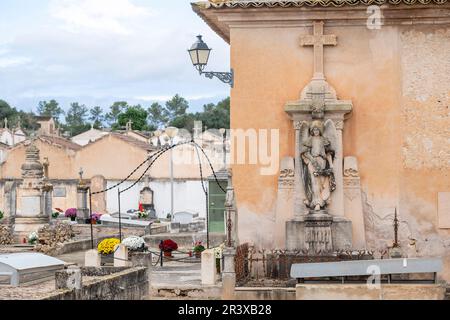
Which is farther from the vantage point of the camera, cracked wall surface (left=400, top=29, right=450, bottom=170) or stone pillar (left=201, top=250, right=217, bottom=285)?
stone pillar (left=201, top=250, right=217, bottom=285)

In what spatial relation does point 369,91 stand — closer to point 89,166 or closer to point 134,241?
point 134,241

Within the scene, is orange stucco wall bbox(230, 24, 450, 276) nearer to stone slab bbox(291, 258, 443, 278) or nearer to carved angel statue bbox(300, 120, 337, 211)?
carved angel statue bbox(300, 120, 337, 211)

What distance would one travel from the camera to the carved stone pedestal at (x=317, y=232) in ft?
55.5

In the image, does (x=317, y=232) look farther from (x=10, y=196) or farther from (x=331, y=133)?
(x=10, y=196)

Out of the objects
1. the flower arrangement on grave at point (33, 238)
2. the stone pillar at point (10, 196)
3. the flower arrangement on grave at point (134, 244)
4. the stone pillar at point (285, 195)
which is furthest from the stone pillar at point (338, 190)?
the stone pillar at point (10, 196)

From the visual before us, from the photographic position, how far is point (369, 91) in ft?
57.6

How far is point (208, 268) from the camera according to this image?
17.7m

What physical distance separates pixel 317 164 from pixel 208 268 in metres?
3.00

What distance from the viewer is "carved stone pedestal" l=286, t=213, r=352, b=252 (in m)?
16.9

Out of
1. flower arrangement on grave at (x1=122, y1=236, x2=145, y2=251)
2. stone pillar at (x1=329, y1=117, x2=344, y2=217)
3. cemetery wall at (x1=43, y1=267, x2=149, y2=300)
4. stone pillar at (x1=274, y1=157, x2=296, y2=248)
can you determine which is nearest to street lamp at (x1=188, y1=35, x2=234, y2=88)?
stone pillar at (x1=274, y1=157, x2=296, y2=248)

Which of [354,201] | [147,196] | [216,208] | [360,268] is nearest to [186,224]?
[216,208]

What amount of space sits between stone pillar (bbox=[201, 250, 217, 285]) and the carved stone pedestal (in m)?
1.51

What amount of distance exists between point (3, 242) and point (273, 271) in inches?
660

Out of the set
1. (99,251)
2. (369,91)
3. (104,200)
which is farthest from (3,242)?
(104,200)
